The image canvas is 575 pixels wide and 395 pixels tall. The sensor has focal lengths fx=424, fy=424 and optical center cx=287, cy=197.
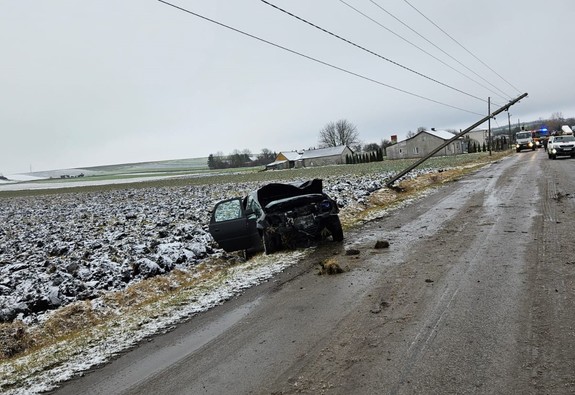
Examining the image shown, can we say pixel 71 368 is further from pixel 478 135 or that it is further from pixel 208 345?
pixel 478 135

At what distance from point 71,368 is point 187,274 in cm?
450

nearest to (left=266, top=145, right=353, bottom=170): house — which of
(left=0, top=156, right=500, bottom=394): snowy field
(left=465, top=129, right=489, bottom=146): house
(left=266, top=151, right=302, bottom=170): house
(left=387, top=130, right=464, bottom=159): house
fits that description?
(left=266, top=151, right=302, bottom=170): house

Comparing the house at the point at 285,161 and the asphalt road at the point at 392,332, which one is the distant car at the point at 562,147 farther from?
the house at the point at 285,161

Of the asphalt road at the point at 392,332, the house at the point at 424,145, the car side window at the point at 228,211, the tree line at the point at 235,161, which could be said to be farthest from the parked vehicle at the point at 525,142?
the tree line at the point at 235,161

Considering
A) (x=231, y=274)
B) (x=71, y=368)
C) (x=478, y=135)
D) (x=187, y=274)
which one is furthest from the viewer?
(x=478, y=135)

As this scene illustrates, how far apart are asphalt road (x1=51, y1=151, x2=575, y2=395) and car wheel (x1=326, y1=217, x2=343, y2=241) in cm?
147

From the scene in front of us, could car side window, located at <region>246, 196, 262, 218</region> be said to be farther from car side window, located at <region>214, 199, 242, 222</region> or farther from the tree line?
the tree line

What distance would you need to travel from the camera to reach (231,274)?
8.38 metres

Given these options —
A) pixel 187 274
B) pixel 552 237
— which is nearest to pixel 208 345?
pixel 187 274

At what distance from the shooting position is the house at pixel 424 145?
9394 centimetres

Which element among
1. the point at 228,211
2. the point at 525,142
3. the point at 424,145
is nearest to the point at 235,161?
the point at 424,145

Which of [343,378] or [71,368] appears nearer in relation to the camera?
[343,378]

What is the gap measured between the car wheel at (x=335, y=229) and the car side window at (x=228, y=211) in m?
2.20

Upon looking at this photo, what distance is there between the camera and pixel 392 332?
14.6ft
